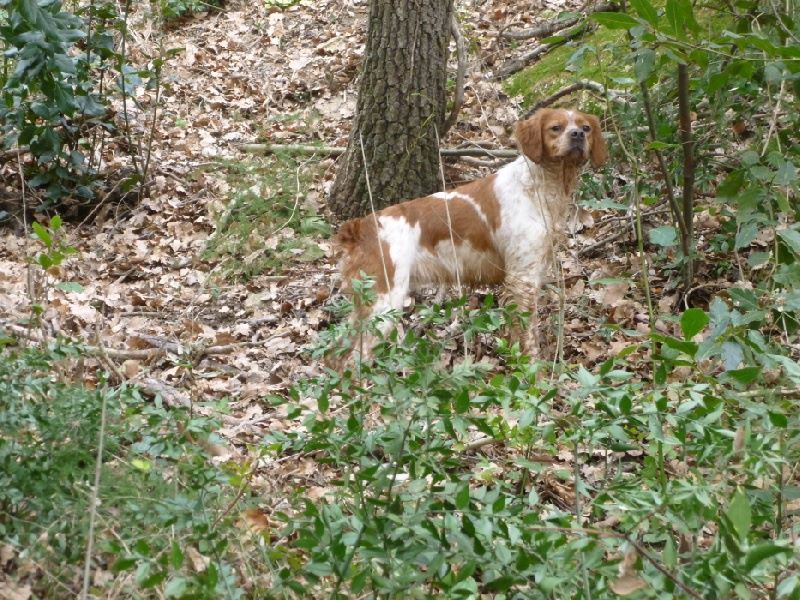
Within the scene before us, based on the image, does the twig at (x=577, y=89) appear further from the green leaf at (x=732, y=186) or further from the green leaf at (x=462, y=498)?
the green leaf at (x=462, y=498)

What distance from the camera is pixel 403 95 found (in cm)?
652

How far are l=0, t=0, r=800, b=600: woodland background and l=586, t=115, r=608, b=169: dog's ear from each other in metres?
0.12

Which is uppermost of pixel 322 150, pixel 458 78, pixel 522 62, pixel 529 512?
pixel 522 62

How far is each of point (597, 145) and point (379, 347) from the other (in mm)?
3487

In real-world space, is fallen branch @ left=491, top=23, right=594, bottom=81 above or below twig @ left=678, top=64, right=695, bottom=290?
above

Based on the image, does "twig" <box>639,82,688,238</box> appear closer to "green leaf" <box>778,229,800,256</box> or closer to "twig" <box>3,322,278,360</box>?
"green leaf" <box>778,229,800,256</box>

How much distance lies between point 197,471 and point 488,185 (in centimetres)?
386

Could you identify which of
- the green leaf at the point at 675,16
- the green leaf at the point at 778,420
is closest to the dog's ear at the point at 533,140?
the green leaf at the point at 675,16

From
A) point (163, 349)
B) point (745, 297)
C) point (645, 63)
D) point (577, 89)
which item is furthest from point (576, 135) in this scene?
point (163, 349)

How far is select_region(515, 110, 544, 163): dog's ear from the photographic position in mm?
5660

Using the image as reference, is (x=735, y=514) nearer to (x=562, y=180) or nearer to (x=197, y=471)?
(x=197, y=471)

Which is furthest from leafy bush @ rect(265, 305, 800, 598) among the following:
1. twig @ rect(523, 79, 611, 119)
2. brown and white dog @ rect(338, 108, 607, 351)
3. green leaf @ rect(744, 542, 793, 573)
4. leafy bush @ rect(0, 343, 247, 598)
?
twig @ rect(523, 79, 611, 119)

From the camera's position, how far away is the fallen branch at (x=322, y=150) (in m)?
6.89

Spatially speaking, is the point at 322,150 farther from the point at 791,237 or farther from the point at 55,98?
the point at 791,237
